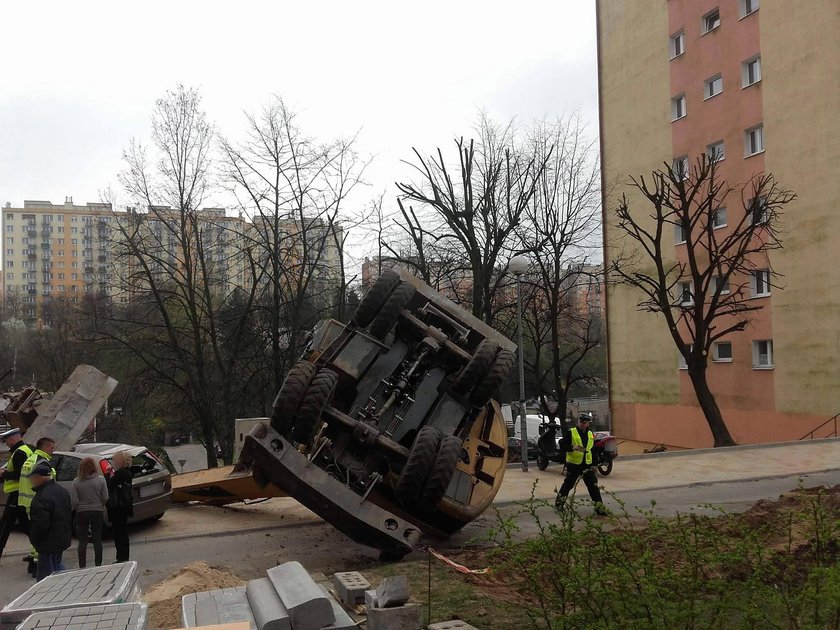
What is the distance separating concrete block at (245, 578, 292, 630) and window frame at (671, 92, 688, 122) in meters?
30.4

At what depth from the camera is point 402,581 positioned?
19.1 ft

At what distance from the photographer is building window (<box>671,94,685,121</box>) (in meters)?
32.0

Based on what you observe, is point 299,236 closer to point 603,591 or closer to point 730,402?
point 730,402

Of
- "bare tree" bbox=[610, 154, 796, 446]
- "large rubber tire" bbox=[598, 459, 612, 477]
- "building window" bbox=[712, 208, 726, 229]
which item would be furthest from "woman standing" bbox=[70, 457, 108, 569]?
"building window" bbox=[712, 208, 726, 229]

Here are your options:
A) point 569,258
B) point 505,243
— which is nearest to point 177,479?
point 505,243

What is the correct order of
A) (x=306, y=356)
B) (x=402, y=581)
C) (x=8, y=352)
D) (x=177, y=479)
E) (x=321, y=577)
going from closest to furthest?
(x=402, y=581) → (x=321, y=577) → (x=306, y=356) → (x=177, y=479) → (x=8, y=352)

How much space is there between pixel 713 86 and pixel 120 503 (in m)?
28.4

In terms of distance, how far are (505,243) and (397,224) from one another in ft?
13.5

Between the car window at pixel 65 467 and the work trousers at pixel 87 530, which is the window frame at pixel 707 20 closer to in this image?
the car window at pixel 65 467

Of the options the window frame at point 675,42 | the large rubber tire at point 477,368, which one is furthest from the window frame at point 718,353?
the large rubber tire at point 477,368

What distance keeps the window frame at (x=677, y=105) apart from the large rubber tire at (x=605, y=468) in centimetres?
2040

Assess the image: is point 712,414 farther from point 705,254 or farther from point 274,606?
point 274,606

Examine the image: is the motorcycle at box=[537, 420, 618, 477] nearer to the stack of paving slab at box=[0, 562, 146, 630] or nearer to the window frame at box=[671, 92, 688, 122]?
the stack of paving slab at box=[0, 562, 146, 630]

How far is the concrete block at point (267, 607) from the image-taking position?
4840 mm
